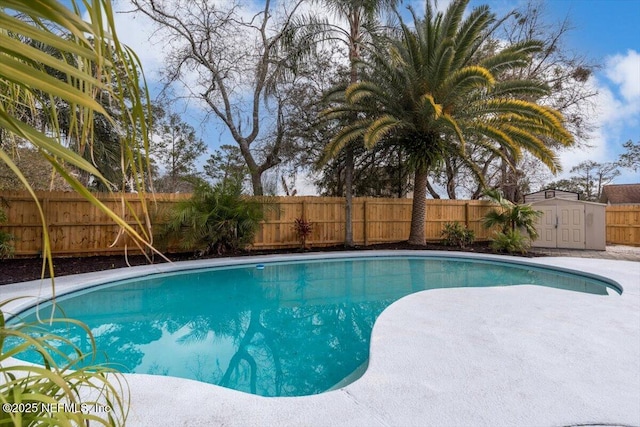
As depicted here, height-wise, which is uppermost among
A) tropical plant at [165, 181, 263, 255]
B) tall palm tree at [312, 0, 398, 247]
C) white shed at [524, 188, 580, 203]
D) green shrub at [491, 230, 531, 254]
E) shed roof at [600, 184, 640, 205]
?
tall palm tree at [312, 0, 398, 247]

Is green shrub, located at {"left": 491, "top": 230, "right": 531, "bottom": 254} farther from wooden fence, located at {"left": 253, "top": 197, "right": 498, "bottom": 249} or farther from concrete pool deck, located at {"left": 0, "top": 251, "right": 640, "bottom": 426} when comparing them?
concrete pool deck, located at {"left": 0, "top": 251, "right": 640, "bottom": 426}

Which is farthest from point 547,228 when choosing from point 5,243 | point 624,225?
point 5,243

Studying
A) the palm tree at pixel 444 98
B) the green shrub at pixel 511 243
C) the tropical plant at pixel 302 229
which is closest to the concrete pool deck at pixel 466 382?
the palm tree at pixel 444 98

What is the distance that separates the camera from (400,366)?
279 cm

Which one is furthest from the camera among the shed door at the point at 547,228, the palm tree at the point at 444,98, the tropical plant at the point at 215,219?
the shed door at the point at 547,228

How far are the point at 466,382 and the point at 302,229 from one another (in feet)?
29.6

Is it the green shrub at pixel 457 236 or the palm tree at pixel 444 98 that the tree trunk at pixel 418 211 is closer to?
the palm tree at pixel 444 98

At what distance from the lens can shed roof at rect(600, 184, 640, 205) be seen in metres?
25.7

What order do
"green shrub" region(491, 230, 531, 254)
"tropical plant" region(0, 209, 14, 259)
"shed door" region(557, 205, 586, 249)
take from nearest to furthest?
"tropical plant" region(0, 209, 14, 259), "green shrub" region(491, 230, 531, 254), "shed door" region(557, 205, 586, 249)

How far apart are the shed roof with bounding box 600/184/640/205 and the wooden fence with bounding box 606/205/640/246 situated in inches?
589

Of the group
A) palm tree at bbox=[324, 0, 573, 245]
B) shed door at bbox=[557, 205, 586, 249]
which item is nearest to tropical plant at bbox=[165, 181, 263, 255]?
palm tree at bbox=[324, 0, 573, 245]

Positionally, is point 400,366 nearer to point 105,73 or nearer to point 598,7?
point 105,73

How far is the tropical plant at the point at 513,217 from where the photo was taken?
39.2ft

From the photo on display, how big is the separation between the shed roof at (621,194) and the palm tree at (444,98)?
21961 mm
